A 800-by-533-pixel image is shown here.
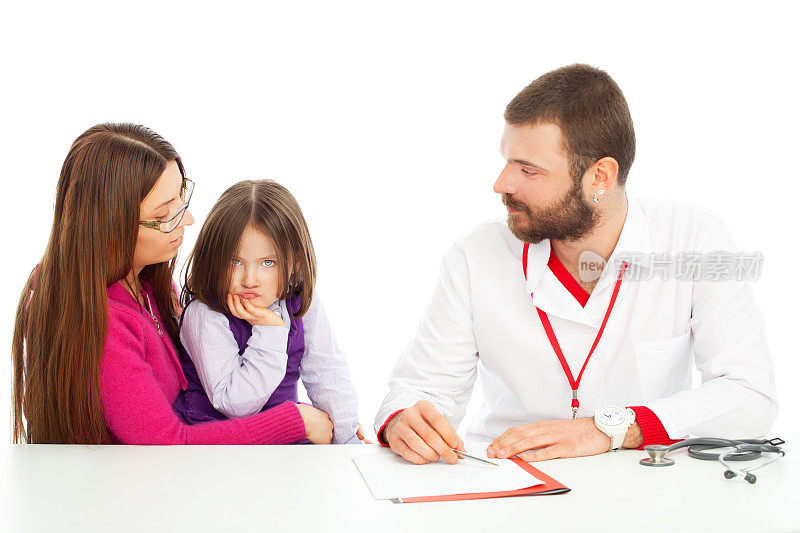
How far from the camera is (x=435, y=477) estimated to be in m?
1.50

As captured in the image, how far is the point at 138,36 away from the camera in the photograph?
3.31 m

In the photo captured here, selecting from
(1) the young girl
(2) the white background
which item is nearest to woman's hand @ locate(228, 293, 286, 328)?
(1) the young girl

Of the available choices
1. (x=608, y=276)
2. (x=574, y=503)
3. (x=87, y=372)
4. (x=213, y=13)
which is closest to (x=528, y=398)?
(x=608, y=276)

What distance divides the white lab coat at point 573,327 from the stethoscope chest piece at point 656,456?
1.34 ft

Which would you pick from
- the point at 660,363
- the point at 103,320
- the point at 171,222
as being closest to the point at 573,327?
the point at 660,363

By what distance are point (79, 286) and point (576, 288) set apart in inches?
50.5

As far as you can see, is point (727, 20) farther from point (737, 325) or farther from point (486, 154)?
point (737, 325)

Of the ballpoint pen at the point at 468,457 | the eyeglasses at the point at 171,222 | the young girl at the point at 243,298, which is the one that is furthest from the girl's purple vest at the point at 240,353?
the ballpoint pen at the point at 468,457

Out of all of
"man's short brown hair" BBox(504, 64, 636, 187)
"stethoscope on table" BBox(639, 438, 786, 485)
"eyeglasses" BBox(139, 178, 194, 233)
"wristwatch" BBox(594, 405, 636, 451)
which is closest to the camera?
"stethoscope on table" BBox(639, 438, 786, 485)

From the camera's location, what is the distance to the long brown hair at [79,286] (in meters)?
1.80

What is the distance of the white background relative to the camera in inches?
131

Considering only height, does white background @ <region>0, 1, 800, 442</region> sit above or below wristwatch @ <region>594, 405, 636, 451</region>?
above

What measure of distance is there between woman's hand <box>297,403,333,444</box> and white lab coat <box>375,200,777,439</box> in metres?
0.24

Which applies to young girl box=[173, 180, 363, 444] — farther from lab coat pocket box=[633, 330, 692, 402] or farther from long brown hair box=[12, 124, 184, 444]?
lab coat pocket box=[633, 330, 692, 402]
